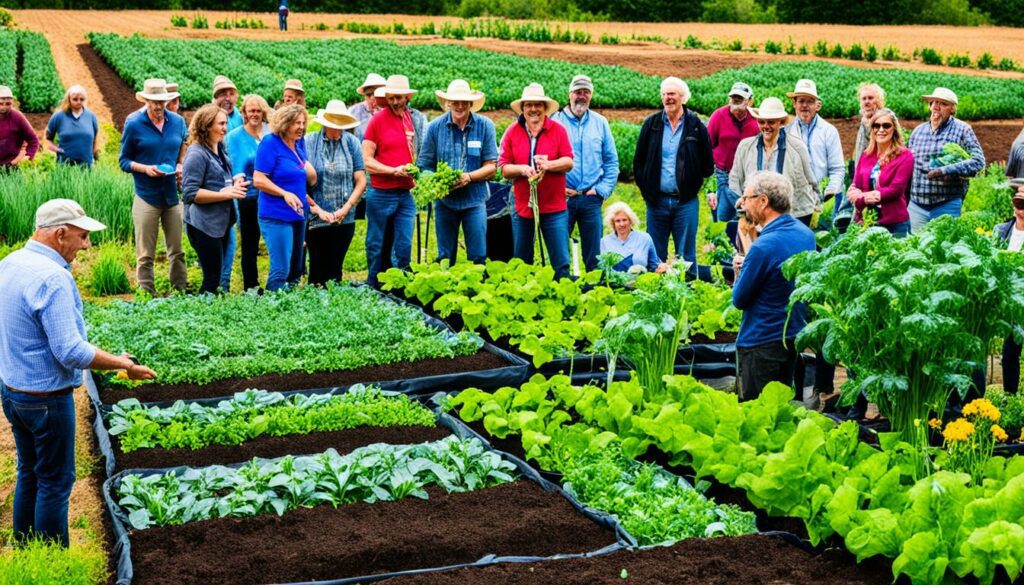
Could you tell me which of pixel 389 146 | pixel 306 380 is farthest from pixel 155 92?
pixel 306 380

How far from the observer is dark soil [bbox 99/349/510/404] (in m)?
7.53

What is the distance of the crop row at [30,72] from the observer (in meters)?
26.3

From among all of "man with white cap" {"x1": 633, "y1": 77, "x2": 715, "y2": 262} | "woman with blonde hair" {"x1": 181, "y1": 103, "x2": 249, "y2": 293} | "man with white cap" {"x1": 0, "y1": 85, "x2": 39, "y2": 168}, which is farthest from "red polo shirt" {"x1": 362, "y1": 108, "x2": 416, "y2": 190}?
"man with white cap" {"x1": 0, "y1": 85, "x2": 39, "y2": 168}

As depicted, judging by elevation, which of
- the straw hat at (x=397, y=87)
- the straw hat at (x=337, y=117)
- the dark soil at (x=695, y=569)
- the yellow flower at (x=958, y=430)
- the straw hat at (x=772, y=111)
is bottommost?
the dark soil at (x=695, y=569)

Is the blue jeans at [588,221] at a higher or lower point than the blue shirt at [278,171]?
lower

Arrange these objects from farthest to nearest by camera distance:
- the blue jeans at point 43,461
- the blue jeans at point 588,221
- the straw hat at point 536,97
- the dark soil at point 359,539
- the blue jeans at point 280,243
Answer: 1. the blue jeans at point 588,221
2. the straw hat at point 536,97
3. the blue jeans at point 280,243
4. the blue jeans at point 43,461
5. the dark soil at point 359,539

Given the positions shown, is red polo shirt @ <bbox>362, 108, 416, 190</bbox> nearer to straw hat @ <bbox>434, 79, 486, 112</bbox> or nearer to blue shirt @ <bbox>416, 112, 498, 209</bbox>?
blue shirt @ <bbox>416, 112, 498, 209</bbox>

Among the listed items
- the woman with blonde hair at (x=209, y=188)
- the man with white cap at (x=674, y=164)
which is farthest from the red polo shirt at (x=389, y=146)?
the man with white cap at (x=674, y=164)

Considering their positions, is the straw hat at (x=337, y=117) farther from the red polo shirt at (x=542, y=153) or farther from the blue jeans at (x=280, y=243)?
the red polo shirt at (x=542, y=153)

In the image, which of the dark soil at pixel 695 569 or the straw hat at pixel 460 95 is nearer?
the dark soil at pixel 695 569

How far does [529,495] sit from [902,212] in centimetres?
504

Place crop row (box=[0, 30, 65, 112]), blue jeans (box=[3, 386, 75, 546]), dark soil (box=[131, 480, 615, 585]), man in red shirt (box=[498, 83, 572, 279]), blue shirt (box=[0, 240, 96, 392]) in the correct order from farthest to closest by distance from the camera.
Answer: crop row (box=[0, 30, 65, 112]) → man in red shirt (box=[498, 83, 572, 279]) → blue jeans (box=[3, 386, 75, 546]) → blue shirt (box=[0, 240, 96, 392]) → dark soil (box=[131, 480, 615, 585])

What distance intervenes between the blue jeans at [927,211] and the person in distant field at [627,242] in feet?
7.47

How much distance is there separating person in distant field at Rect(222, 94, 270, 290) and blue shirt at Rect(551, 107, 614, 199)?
8.79ft
